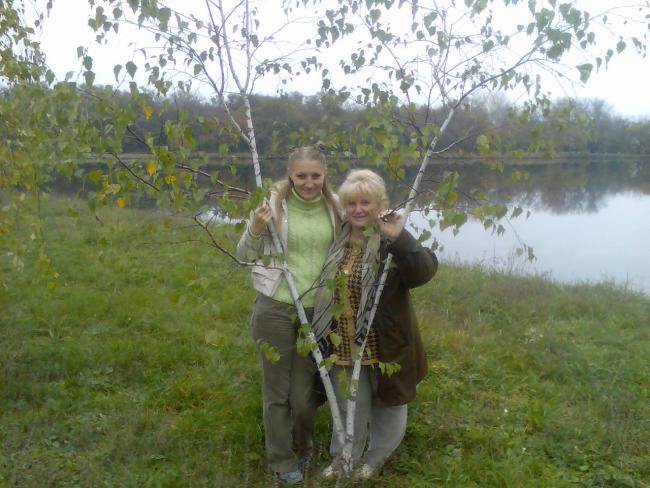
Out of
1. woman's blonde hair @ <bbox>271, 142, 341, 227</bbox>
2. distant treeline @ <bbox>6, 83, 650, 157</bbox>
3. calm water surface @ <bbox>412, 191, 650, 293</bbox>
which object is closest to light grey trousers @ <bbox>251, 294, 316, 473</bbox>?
woman's blonde hair @ <bbox>271, 142, 341, 227</bbox>

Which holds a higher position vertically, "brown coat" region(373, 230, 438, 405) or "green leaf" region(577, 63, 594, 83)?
"green leaf" region(577, 63, 594, 83)

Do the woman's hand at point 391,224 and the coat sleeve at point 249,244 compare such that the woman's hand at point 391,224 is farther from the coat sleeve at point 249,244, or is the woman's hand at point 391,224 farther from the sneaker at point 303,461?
the sneaker at point 303,461

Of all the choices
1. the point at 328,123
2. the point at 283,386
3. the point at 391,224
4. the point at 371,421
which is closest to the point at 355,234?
the point at 391,224

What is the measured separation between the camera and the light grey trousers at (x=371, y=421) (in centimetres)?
315

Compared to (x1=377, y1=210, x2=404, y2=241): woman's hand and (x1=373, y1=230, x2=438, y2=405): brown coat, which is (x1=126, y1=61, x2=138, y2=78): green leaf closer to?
(x1=377, y1=210, x2=404, y2=241): woman's hand

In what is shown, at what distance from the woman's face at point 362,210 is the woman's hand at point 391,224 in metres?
0.06

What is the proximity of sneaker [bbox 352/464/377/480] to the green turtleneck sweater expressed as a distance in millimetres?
968

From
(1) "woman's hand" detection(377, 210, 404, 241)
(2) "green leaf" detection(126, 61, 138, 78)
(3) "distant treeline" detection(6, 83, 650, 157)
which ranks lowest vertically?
(1) "woman's hand" detection(377, 210, 404, 241)

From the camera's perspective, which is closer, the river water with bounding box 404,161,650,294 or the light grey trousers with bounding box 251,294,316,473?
the light grey trousers with bounding box 251,294,316,473

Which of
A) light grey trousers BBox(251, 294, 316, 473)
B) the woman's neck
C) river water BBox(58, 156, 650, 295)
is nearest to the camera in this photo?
the woman's neck

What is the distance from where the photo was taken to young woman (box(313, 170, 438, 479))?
275cm

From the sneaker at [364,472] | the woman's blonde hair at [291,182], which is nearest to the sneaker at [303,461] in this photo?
the sneaker at [364,472]

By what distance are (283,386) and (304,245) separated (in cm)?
78

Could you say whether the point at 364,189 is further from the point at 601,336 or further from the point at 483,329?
the point at 601,336
